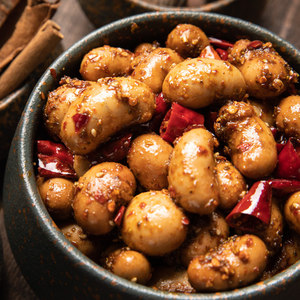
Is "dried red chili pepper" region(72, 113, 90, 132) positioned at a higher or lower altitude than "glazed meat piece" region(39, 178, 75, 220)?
higher

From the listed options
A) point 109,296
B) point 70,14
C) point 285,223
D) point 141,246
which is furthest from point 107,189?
point 70,14

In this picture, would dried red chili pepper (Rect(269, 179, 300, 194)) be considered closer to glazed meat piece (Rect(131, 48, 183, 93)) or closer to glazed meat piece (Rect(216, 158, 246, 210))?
glazed meat piece (Rect(216, 158, 246, 210))

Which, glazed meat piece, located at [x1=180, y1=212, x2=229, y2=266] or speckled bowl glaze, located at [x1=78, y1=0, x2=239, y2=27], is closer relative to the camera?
glazed meat piece, located at [x1=180, y1=212, x2=229, y2=266]

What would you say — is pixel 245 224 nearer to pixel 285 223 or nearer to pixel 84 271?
pixel 285 223

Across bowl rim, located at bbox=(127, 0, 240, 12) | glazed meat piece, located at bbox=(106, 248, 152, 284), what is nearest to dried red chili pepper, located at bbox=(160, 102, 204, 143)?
glazed meat piece, located at bbox=(106, 248, 152, 284)

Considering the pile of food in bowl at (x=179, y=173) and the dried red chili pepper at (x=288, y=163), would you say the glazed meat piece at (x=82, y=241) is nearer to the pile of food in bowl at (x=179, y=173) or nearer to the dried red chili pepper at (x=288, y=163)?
the pile of food in bowl at (x=179, y=173)

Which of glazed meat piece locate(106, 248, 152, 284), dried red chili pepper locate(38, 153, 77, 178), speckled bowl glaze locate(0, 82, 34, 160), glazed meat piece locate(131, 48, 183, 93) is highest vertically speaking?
glazed meat piece locate(131, 48, 183, 93)

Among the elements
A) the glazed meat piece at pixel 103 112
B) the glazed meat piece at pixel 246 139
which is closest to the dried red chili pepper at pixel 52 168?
the glazed meat piece at pixel 103 112
